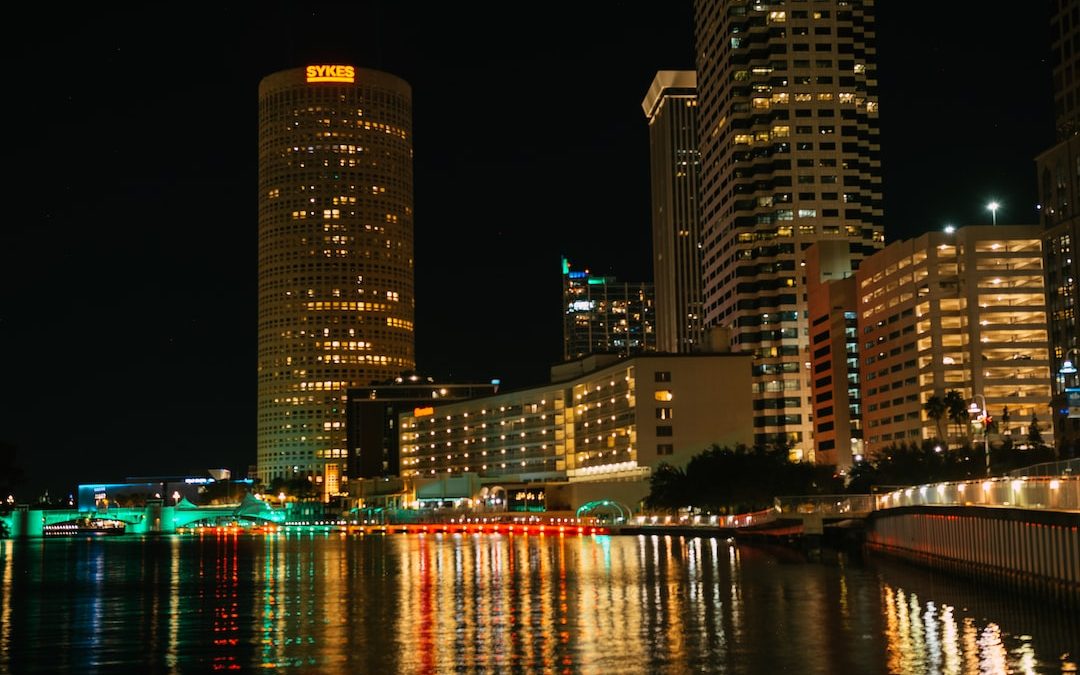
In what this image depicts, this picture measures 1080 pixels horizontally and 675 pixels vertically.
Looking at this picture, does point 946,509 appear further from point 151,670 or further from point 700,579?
A: point 151,670

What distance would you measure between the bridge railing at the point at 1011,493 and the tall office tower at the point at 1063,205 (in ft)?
337

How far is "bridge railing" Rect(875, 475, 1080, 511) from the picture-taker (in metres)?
59.6

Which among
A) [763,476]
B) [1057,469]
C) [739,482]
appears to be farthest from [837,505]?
[1057,469]

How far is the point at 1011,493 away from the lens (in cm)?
6881

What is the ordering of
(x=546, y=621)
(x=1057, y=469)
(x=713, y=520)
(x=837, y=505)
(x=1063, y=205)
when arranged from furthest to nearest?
(x=1063, y=205), (x=713, y=520), (x=837, y=505), (x=1057, y=469), (x=546, y=621)

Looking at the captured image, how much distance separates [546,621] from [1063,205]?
15139 centimetres

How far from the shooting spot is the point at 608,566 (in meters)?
107

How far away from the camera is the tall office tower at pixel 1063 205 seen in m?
189

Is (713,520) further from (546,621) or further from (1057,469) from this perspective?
(546,621)

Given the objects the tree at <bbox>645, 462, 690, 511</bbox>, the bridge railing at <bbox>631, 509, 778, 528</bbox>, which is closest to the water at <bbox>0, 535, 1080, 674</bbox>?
the bridge railing at <bbox>631, 509, 778, 528</bbox>

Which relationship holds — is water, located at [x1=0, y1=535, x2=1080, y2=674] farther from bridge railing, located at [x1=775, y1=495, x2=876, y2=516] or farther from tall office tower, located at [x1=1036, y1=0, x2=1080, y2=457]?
tall office tower, located at [x1=1036, y1=0, x2=1080, y2=457]

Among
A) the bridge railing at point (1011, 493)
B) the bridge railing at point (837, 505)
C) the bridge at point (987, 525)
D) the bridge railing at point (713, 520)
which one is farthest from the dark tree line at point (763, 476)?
the bridge railing at point (1011, 493)

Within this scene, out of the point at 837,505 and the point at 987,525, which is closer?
the point at 987,525

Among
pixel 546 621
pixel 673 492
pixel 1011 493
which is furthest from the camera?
pixel 673 492
